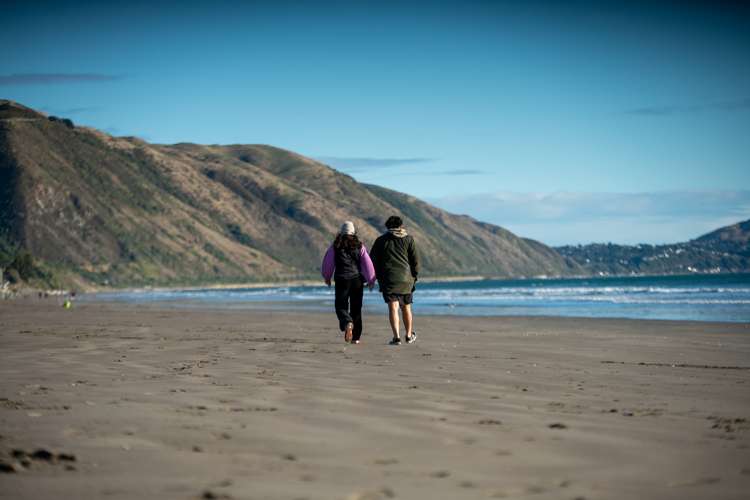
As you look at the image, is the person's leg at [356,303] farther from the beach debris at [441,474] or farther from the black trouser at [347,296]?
the beach debris at [441,474]

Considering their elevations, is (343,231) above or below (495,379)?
above

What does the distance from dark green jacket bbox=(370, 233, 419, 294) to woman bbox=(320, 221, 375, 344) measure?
18 centimetres

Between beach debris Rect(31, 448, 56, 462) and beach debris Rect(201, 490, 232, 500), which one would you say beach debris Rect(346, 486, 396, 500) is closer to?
beach debris Rect(201, 490, 232, 500)

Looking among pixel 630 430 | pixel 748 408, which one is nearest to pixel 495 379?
pixel 748 408

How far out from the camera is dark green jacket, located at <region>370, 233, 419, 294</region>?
14531mm

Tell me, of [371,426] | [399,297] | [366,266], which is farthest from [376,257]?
[371,426]

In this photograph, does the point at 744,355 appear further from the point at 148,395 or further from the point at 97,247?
the point at 97,247

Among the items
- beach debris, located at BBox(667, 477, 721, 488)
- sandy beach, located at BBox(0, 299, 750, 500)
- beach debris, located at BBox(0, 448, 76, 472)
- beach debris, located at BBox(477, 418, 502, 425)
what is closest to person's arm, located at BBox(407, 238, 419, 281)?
sandy beach, located at BBox(0, 299, 750, 500)

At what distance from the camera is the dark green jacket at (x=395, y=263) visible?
14.5 metres

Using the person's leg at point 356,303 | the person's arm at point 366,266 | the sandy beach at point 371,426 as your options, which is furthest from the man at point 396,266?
the sandy beach at point 371,426

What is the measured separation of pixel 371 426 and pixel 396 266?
→ 875cm

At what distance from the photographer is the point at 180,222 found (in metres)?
168

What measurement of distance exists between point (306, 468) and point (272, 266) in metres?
185

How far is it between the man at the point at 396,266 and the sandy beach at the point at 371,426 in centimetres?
263
